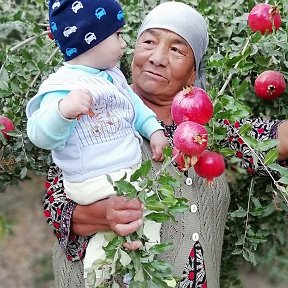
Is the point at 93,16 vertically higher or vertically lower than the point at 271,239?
higher

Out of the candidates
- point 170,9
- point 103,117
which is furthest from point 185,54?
point 103,117

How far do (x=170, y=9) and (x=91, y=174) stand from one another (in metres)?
0.60

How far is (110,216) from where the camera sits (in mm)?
1804

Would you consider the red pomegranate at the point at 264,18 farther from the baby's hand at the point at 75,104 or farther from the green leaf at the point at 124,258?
the green leaf at the point at 124,258

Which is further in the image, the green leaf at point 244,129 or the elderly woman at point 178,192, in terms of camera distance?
the elderly woman at point 178,192

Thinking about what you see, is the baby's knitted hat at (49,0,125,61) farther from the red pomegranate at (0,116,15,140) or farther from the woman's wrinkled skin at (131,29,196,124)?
the red pomegranate at (0,116,15,140)

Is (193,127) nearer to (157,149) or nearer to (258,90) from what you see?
(157,149)

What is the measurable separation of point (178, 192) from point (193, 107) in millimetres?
515

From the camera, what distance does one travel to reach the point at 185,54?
2.20 meters

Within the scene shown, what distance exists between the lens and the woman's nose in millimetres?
2150

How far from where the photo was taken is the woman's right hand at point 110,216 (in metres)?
1.73

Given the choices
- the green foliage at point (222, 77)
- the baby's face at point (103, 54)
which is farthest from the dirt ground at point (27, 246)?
the baby's face at point (103, 54)

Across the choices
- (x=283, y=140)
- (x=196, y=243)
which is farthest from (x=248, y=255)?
(x=283, y=140)

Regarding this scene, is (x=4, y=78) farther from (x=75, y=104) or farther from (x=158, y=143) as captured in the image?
(x=75, y=104)
